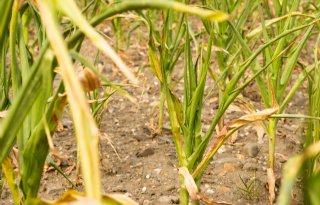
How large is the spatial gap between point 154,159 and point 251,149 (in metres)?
0.31

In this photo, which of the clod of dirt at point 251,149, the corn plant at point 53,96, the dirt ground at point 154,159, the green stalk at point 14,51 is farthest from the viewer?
the clod of dirt at point 251,149

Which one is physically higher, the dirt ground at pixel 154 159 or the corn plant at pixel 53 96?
the corn plant at pixel 53 96

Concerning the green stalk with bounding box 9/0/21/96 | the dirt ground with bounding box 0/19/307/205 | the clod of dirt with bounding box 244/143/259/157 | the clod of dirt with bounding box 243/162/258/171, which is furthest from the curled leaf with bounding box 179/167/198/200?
the clod of dirt with bounding box 244/143/259/157

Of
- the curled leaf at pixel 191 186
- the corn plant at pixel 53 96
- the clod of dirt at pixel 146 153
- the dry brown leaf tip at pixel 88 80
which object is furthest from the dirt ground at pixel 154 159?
the dry brown leaf tip at pixel 88 80

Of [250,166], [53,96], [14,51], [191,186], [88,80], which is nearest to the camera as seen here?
[88,80]

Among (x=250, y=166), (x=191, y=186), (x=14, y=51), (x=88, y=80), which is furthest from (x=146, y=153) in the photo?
(x=88, y=80)

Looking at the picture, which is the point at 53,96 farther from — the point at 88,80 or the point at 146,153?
the point at 146,153

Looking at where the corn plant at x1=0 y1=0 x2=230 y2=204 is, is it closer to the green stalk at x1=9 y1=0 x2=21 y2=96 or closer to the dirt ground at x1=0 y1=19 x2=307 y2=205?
the green stalk at x1=9 y1=0 x2=21 y2=96

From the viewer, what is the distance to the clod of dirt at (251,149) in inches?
75.9

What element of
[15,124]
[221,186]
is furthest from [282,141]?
[15,124]

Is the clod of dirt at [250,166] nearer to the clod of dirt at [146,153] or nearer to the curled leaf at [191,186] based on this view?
the clod of dirt at [146,153]

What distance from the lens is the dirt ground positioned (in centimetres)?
167

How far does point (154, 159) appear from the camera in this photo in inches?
74.5

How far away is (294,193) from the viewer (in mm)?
1638
